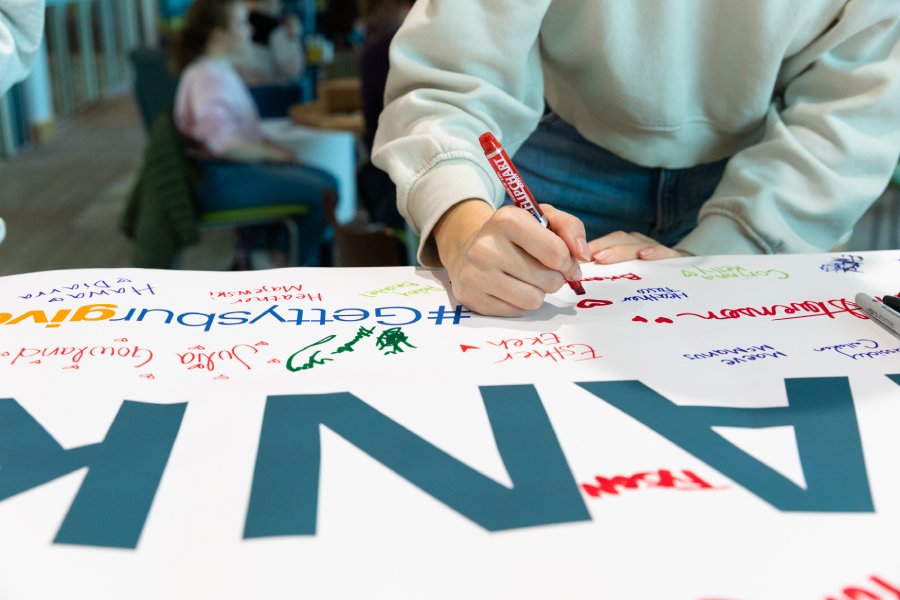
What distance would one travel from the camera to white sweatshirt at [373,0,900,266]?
2.98 feet

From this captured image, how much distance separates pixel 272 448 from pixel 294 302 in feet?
0.87

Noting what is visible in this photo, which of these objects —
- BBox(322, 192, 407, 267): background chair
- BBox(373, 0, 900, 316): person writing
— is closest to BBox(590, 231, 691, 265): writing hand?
BBox(373, 0, 900, 316): person writing

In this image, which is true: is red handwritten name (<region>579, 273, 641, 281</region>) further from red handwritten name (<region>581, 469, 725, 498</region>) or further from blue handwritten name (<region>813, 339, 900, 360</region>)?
red handwritten name (<region>581, 469, 725, 498</region>)

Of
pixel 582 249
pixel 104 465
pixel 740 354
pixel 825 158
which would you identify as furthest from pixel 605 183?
pixel 104 465

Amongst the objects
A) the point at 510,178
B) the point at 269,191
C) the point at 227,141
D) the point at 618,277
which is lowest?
the point at 269,191

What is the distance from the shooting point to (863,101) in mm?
939

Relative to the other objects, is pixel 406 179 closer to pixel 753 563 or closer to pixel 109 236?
pixel 753 563

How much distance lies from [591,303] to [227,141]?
234 cm

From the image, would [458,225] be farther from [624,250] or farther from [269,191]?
[269,191]

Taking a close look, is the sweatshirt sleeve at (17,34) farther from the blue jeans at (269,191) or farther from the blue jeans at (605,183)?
the blue jeans at (269,191)

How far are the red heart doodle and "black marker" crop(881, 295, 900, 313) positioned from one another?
0.23 meters

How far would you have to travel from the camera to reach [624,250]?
3.00ft

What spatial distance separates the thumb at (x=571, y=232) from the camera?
76 centimetres

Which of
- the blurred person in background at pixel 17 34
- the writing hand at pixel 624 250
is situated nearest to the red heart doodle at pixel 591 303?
the writing hand at pixel 624 250
